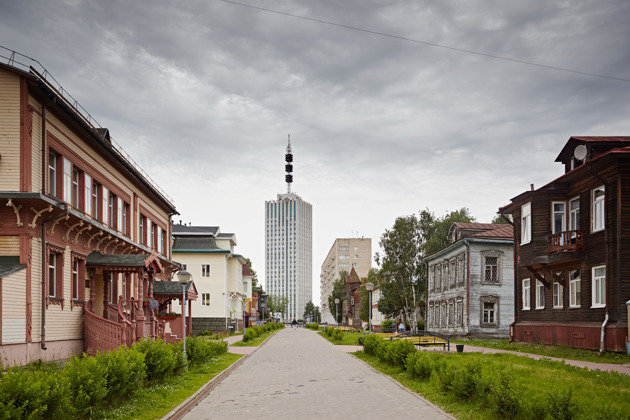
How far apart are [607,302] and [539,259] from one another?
4664 mm

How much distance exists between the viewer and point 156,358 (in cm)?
1302

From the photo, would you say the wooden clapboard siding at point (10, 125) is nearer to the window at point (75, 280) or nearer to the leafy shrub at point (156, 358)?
the window at point (75, 280)

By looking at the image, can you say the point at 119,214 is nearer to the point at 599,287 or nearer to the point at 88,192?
the point at 88,192

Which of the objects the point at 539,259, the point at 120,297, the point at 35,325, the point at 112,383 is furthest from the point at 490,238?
the point at 112,383

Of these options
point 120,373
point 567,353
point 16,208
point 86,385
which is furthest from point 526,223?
point 86,385

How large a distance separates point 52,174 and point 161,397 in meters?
9.39

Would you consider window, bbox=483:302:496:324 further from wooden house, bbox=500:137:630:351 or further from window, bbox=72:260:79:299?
window, bbox=72:260:79:299

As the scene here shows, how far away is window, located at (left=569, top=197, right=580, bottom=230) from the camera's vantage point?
26312 millimetres

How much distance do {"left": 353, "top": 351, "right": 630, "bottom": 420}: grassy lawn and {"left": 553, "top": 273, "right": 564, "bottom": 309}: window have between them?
1059cm

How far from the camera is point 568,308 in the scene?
2641cm

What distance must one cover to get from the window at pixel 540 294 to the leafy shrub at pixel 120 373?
23.7 meters

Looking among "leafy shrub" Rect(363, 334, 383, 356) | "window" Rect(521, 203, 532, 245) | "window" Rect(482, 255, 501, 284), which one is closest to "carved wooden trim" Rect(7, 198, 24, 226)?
"leafy shrub" Rect(363, 334, 383, 356)

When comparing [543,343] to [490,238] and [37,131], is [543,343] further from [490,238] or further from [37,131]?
[37,131]

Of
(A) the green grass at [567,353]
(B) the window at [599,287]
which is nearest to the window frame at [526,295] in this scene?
(A) the green grass at [567,353]
